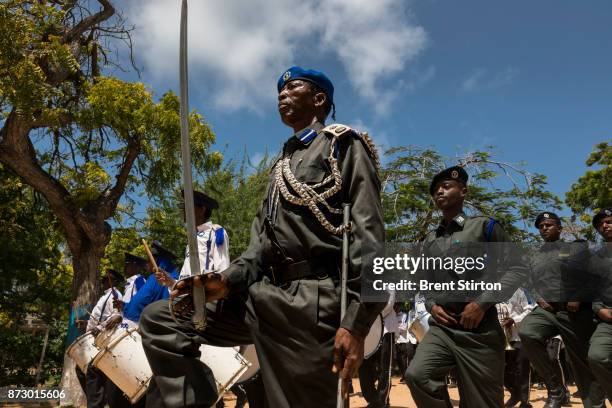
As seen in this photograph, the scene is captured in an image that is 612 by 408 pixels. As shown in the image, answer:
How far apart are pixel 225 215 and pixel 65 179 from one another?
19.9ft

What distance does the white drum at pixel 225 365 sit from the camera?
505cm

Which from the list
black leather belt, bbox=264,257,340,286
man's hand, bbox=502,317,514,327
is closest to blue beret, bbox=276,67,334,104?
black leather belt, bbox=264,257,340,286

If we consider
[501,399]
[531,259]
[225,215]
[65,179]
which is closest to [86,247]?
[65,179]

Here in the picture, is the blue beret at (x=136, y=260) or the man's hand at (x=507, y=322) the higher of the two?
the blue beret at (x=136, y=260)

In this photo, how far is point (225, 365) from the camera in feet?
16.8

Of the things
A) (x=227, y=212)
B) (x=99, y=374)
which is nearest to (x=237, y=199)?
(x=227, y=212)

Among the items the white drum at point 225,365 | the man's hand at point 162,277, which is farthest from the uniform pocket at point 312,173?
the man's hand at point 162,277

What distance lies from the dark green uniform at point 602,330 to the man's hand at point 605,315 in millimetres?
38

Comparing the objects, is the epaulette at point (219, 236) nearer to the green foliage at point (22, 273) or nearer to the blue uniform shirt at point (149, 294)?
the blue uniform shirt at point (149, 294)

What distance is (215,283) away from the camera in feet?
9.15

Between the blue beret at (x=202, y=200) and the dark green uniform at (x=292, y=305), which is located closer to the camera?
the dark green uniform at (x=292, y=305)

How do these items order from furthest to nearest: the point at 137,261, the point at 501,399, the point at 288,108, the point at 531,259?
the point at 137,261, the point at 531,259, the point at 501,399, the point at 288,108

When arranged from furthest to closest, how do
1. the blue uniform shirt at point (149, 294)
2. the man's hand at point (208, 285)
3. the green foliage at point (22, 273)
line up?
the green foliage at point (22, 273)
the blue uniform shirt at point (149, 294)
the man's hand at point (208, 285)

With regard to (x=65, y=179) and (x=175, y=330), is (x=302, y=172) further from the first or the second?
(x=65, y=179)
